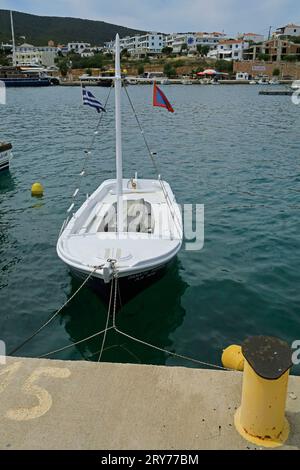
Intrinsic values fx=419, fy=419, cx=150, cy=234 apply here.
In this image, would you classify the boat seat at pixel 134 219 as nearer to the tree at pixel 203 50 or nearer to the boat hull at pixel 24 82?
the boat hull at pixel 24 82

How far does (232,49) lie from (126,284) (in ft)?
623

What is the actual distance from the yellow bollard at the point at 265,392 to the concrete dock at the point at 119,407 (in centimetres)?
16

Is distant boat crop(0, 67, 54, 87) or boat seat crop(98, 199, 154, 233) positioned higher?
distant boat crop(0, 67, 54, 87)

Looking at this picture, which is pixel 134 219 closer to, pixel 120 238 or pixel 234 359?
pixel 120 238

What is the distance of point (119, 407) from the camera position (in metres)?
5.44

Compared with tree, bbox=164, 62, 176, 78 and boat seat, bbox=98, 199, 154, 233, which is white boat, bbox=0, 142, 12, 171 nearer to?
boat seat, bbox=98, 199, 154, 233

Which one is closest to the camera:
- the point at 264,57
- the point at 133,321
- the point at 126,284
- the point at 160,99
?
the point at 126,284

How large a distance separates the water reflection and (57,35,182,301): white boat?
2.35 feet

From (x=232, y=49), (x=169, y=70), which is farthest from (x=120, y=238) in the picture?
(x=232, y=49)

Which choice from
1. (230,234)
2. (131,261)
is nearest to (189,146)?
(230,234)

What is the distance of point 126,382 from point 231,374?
152 cm

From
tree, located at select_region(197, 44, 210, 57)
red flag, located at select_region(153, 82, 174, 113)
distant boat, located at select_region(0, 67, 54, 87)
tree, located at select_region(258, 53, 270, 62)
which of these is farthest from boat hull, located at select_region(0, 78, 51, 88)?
red flag, located at select_region(153, 82, 174, 113)

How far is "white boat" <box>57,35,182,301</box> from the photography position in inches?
348
